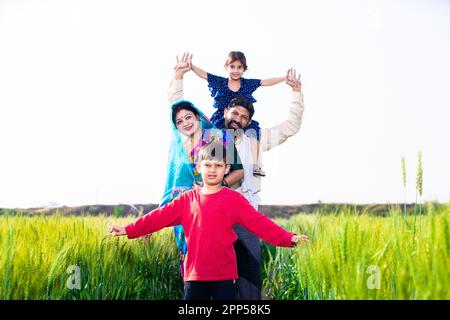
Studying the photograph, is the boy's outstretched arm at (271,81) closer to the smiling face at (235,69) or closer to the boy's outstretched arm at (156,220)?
the smiling face at (235,69)

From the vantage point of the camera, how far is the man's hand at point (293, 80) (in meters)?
3.23

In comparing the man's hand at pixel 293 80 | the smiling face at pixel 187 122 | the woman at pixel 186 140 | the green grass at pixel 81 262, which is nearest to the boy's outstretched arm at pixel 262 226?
the woman at pixel 186 140

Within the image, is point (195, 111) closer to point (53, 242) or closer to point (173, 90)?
point (173, 90)

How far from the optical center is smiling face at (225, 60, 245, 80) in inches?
128

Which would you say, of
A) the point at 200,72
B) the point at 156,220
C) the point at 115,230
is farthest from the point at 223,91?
the point at 115,230

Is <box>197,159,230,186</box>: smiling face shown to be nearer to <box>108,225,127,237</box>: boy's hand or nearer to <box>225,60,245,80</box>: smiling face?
<box>108,225,127,237</box>: boy's hand

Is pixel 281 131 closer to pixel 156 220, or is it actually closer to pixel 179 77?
pixel 179 77

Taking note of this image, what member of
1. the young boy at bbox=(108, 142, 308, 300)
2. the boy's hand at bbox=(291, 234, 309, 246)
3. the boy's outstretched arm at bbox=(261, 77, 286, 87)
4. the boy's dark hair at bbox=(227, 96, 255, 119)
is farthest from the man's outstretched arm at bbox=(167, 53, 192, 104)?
the boy's hand at bbox=(291, 234, 309, 246)

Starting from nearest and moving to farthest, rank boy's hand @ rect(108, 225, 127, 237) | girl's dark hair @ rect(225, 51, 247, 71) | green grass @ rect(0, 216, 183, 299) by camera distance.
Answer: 1. green grass @ rect(0, 216, 183, 299)
2. boy's hand @ rect(108, 225, 127, 237)
3. girl's dark hair @ rect(225, 51, 247, 71)

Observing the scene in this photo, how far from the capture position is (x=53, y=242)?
2480 mm

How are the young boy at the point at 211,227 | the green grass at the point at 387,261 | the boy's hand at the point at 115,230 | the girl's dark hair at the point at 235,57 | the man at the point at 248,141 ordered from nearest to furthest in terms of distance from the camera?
the green grass at the point at 387,261
the young boy at the point at 211,227
the boy's hand at the point at 115,230
the man at the point at 248,141
the girl's dark hair at the point at 235,57

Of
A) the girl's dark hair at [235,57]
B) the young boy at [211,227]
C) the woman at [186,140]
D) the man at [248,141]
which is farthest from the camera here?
the girl's dark hair at [235,57]
